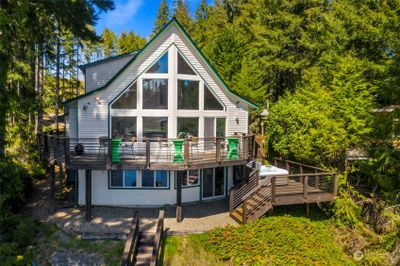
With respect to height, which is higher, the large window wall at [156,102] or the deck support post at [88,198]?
the large window wall at [156,102]

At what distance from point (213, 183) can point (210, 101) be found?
4912 millimetres

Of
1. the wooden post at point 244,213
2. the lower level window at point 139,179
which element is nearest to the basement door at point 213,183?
the lower level window at point 139,179

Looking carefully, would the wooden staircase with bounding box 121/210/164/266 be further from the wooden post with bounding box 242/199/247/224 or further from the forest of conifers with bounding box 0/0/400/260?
the forest of conifers with bounding box 0/0/400/260

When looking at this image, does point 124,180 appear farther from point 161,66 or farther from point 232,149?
point 161,66

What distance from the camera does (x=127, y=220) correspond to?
43.1ft

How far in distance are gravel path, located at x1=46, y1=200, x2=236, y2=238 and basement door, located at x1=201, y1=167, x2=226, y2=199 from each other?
1.11 m

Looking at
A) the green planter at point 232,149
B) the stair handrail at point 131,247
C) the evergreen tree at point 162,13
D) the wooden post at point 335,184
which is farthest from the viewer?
the evergreen tree at point 162,13

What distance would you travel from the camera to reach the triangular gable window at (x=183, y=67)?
14.2 metres

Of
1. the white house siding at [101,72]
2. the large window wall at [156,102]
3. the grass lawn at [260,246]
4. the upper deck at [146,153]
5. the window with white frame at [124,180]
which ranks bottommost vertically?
the grass lawn at [260,246]

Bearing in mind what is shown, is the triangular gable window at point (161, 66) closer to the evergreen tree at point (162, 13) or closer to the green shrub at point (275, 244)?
the green shrub at point (275, 244)

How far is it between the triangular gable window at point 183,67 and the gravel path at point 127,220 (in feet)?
24.2

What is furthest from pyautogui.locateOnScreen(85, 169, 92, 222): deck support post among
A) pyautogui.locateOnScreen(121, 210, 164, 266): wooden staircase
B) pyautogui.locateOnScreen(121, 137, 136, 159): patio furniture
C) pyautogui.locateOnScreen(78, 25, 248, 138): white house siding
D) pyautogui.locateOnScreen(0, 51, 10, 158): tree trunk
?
pyautogui.locateOnScreen(0, 51, 10, 158): tree trunk

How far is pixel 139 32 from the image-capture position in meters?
64.3

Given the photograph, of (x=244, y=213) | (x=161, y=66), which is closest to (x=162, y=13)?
(x=161, y=66)
